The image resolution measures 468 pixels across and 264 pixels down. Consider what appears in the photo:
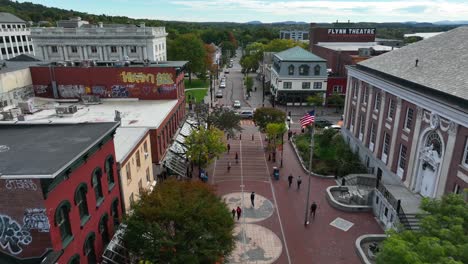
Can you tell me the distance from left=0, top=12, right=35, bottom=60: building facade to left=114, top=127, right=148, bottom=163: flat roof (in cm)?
8332

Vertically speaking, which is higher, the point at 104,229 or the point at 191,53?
the point at 191,53

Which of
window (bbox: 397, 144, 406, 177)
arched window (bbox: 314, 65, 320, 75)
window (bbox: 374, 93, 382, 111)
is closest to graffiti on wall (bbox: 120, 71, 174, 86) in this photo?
window (bbox: 374, 93, 382, 111)

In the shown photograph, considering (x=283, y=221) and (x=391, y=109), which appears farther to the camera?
(x=391, y=109)

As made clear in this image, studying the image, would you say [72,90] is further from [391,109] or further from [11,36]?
[11,36]

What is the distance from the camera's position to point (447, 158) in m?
24.3

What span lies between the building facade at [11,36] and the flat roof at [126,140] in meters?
83.3

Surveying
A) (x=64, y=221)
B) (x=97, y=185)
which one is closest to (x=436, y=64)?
(x=97, y=185)

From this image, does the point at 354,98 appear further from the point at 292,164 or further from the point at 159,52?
the point at 159,52

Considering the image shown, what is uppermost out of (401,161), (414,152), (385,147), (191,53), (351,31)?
(351,31)

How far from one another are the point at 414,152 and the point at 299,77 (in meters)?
40.6

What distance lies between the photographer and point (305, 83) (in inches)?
2657

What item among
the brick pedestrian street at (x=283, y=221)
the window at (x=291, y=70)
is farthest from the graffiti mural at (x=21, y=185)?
the window at (x=291, y=70)

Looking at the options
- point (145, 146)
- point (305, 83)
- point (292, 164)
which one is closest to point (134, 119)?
point (145, 146)

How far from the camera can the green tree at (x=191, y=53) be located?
286ft
